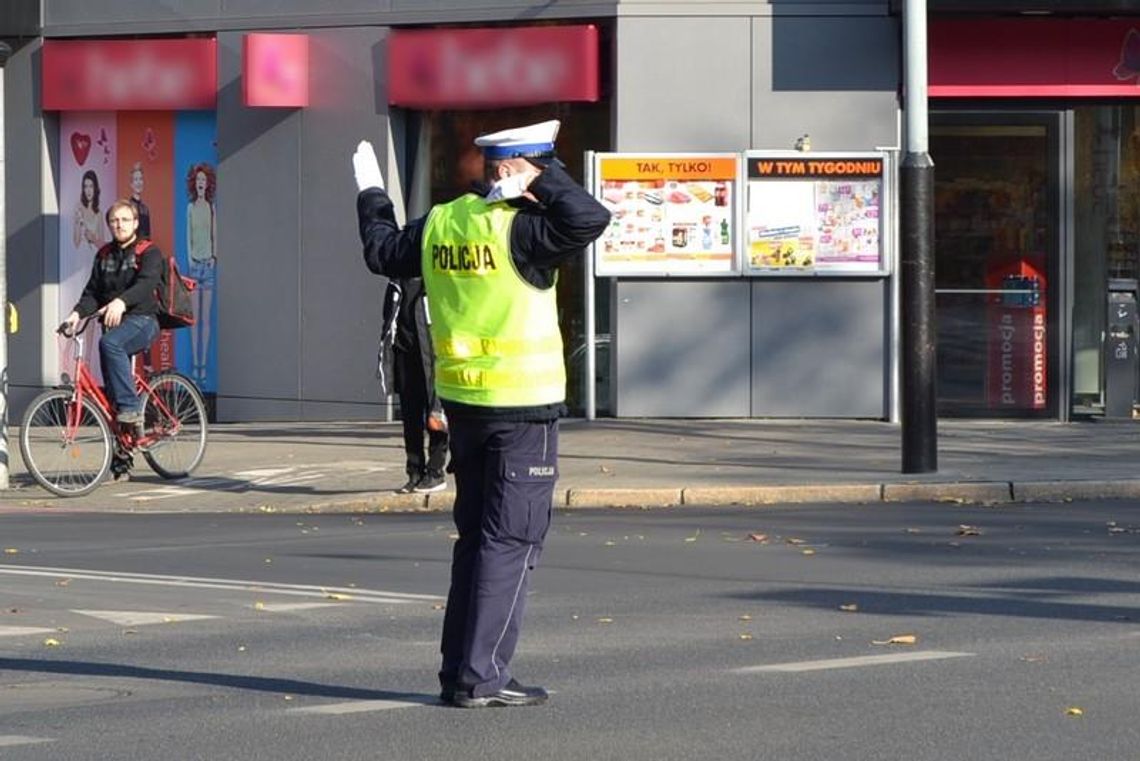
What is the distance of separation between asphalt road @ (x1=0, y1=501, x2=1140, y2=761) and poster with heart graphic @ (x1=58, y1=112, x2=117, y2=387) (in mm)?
8804

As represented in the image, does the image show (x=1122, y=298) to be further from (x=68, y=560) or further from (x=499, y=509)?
(x=499, y=509)

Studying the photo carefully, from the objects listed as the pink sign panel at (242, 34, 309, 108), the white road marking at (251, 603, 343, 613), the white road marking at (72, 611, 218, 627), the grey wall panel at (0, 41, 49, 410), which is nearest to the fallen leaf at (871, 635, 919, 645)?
the white road marking at (251, 603, 343, 613)

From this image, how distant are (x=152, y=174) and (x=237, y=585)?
11.7 m

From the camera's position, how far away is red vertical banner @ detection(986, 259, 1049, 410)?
19.5 metres

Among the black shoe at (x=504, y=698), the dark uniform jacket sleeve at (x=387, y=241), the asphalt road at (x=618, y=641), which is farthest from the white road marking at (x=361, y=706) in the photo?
the dark uniform jacket sleeve at (x=387, y=241)

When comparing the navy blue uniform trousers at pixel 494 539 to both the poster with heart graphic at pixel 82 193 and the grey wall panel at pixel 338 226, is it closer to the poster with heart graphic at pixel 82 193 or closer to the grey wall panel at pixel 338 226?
the grey wall panel at pixel 338 226

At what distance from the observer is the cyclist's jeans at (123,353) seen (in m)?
15.0

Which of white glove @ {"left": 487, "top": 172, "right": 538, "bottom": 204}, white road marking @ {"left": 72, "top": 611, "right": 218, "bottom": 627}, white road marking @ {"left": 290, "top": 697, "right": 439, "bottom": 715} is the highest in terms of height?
white glove @ {"left": 487, "top": 172, "right": 538, "bottom": 204}

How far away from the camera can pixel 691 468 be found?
15.6 metres

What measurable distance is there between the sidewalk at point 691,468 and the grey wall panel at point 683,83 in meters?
2.49

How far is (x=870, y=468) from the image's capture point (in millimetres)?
15430

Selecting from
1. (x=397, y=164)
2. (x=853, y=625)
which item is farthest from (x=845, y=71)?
(x=853, y=625)

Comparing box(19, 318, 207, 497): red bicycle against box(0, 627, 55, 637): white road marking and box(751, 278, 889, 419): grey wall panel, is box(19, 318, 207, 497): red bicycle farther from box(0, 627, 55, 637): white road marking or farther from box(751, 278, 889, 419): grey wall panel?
box(751, 278, 889, 419): grey wall panel

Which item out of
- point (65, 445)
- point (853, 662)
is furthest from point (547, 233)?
point (65, 445)
